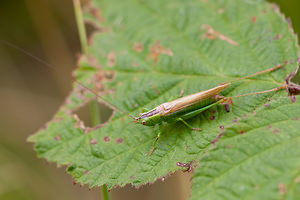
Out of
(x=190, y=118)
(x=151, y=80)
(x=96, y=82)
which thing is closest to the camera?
(x=190, y=118)

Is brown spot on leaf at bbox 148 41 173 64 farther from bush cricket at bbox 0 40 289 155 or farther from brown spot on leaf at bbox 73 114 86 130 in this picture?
brown spot on leaf at bbox 73 114 86 130

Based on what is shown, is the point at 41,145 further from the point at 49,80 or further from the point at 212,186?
the point at 49,80

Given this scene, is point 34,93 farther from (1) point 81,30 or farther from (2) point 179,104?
(2) point 179,104

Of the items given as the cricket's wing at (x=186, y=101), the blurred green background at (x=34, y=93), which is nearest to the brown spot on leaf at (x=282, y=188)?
the cricket's wing at (x=186, y=101)

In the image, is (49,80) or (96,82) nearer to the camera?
(96,82)

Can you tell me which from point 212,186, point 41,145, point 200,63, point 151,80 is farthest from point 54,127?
point 212,186

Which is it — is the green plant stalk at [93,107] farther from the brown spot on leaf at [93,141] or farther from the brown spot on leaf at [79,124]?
the brown spot on leaf at [93,141]

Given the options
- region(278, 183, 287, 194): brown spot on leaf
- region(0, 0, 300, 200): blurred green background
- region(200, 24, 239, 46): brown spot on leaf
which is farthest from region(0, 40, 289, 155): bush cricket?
region(0, 0, 300, 200): blurred green background
